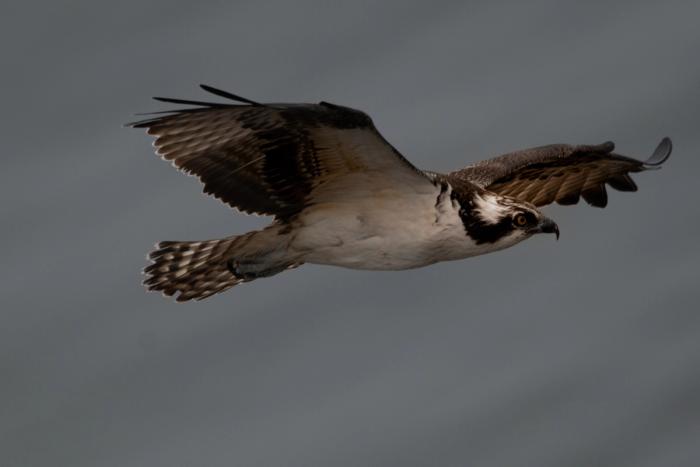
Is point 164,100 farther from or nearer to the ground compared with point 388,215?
farther from the ground

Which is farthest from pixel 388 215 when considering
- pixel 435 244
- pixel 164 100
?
pixel 164 100

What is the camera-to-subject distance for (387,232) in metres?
10.8

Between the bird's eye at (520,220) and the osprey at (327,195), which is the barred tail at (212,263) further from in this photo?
the bird's eye at (520,220)

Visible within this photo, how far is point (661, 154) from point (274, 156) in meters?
4.24

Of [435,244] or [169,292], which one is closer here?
[435,244]

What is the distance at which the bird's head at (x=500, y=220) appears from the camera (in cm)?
1088

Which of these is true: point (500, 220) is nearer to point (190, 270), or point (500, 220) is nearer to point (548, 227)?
point (548, 227)

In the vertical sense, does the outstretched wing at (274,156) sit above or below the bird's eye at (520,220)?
above

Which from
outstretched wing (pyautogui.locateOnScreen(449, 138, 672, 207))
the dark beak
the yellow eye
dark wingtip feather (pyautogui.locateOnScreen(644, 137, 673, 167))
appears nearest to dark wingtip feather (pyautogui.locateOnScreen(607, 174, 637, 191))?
outstretched wing (pyautogui.locateOnScreen(449, 138, 672, 207))

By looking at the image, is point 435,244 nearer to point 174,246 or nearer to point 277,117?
point 277,117

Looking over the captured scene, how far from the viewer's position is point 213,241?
1205 cm

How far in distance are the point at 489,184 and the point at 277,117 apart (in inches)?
118

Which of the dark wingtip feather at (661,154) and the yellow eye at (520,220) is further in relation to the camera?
the dark wingtip feather at (661,154)

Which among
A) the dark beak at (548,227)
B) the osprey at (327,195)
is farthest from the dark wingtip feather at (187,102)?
the dark beak at (548,227)
